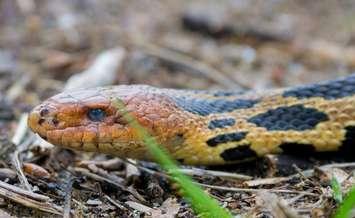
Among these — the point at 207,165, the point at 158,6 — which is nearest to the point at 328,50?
the point at 158,6

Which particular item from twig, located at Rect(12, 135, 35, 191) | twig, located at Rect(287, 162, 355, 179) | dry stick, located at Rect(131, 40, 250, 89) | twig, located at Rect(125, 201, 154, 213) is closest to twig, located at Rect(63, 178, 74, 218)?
twig, located at Rect(12, 135, 35, 191)

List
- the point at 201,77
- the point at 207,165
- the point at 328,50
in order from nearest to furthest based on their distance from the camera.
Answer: the point at 207,165
the point at 201,77
the point at 328,50

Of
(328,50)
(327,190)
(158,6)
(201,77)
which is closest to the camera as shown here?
(327,190)

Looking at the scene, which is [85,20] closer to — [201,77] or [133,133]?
[201,77]

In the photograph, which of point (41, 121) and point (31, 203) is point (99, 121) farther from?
point (31, 203)

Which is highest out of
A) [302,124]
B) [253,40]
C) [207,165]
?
[253,40]

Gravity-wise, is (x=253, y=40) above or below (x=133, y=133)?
above

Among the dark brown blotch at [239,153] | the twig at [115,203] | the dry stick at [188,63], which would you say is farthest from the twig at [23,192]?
the dry stick at [188,63]
